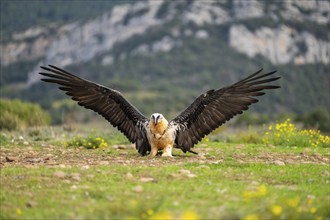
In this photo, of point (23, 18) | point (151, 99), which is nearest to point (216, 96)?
point (151, 99)

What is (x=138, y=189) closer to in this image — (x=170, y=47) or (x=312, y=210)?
(x=312, y=210)

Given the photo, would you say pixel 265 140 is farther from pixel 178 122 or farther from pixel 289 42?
pixel 289 42

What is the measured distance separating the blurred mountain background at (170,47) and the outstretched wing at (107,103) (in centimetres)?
8364

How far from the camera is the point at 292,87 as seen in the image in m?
112

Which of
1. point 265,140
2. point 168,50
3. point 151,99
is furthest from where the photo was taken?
point 168,50

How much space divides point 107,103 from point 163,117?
62.2 inches

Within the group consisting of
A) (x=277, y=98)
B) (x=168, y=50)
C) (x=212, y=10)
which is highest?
(x=212, y=10)

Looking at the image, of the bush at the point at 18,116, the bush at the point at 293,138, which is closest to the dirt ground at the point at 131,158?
the bush at the point at 293,138

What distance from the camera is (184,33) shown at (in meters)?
136

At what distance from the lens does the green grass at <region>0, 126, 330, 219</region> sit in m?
7.03

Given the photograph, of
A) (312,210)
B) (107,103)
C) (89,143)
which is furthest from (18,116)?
(312,210)

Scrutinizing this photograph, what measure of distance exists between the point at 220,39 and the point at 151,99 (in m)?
41.4

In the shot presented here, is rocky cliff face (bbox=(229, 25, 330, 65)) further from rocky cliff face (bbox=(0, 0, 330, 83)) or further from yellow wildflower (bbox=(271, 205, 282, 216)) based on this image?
yellow wildflower (bbox=(271, 205, 282, 216))

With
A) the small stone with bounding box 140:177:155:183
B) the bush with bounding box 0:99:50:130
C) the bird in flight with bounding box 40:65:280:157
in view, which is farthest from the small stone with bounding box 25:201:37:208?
the bush with bounding box 0:99:50:130
